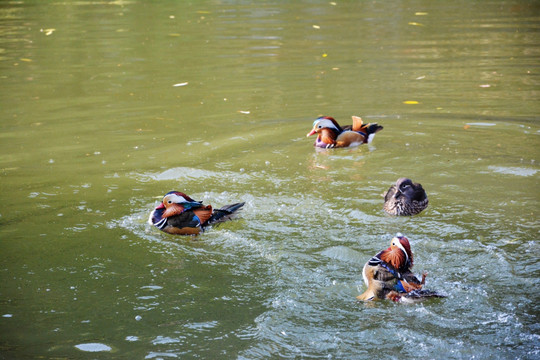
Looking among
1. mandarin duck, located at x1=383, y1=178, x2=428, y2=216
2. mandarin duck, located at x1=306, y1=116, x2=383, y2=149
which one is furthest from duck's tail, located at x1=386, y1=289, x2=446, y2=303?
mandarin duck, located at x1=306, y1=116, x2=383, y2=149

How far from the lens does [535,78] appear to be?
12078 millimetres

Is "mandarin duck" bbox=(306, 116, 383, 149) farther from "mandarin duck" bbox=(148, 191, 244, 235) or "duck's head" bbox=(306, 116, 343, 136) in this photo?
"mandarin duck" bbox=(148, 191, 244, 235)

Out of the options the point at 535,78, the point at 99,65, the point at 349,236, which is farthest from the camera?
the point at 99,65

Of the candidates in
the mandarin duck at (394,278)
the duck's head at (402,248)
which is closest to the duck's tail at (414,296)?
the mandarin duck at (394,278)

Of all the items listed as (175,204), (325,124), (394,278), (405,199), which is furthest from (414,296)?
(325,124)

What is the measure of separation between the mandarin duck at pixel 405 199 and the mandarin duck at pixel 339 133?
7.61 ft

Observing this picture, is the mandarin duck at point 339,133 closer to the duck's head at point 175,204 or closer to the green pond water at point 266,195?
the green pond water at point 266,195

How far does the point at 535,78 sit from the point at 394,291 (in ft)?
28.3

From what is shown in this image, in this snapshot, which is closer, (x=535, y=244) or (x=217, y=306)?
(x=217, y=306)

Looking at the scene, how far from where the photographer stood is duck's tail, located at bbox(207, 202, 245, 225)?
257 inches

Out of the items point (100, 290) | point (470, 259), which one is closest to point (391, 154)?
point (470, 259)

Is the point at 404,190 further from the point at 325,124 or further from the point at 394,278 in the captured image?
the point at 325,124

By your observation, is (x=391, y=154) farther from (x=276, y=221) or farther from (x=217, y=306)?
(x=217, y=306)

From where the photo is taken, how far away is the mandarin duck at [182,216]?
20.8ft
